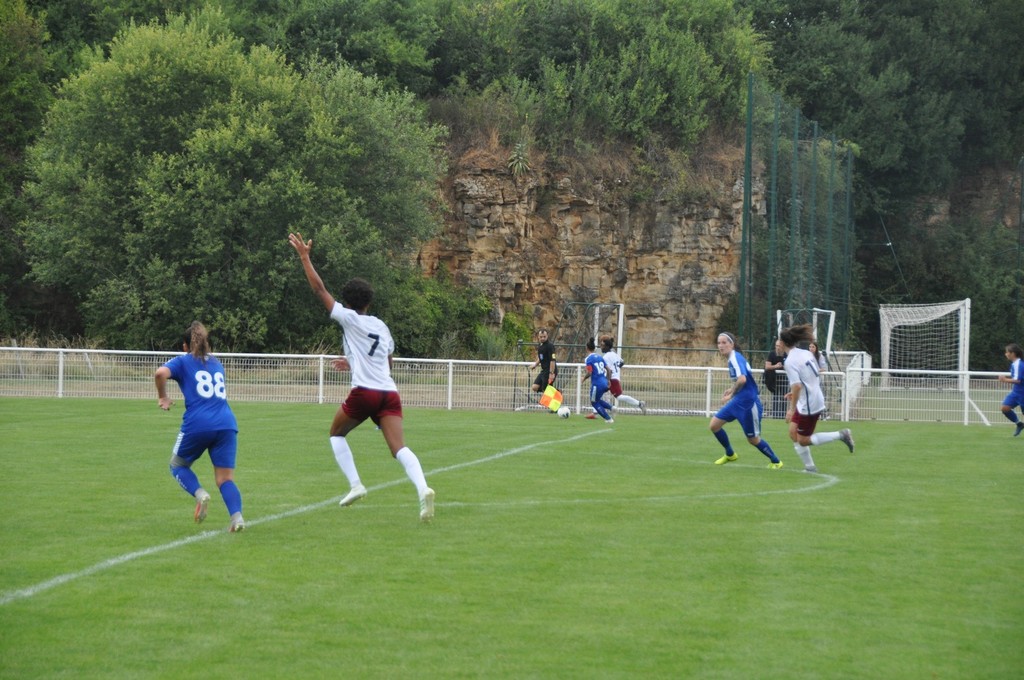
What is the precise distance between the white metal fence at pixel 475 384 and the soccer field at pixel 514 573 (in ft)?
43.8

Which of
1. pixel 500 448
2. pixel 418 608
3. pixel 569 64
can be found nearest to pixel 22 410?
pixel 500 448

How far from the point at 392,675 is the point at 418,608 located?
1363mm

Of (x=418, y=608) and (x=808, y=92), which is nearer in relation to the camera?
(x=418, y=608)

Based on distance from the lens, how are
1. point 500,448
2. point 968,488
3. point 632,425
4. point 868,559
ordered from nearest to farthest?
point 868,559
point 968,488
point 500,448
point 632,425

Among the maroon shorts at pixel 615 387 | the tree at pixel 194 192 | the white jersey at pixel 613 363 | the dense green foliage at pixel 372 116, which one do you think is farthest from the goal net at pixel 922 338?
the maroon shorts at pixel 615 387

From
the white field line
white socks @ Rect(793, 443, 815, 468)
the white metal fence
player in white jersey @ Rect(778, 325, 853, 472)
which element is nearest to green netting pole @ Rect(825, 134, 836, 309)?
the white metal fence

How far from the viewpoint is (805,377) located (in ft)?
49.4

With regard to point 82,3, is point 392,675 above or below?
below

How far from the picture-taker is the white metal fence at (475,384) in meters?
28.9

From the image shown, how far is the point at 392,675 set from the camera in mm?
5688

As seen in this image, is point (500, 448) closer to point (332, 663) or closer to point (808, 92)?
point (332, 663)

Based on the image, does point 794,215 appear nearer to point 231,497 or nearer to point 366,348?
point 366,348

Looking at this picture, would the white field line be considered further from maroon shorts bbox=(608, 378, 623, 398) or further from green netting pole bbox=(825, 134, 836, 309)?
green netting pole bbox=(825, 134, 836, 309)

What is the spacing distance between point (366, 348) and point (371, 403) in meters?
0.46
